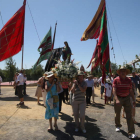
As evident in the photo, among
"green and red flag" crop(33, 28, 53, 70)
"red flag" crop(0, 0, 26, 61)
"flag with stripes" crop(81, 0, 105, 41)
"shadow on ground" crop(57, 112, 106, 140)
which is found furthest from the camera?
"green and red flag" crop(33, 28, 53, 70)

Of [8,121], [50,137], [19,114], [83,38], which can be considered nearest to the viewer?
[50,137]

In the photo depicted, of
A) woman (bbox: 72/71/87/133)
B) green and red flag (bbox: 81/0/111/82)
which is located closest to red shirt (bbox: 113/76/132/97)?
woman (bbox: 72/71/87/133)

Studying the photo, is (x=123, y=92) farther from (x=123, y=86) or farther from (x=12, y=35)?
(x=12, y=35)

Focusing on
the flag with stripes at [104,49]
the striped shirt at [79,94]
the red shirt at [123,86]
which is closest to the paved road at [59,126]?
the striped shirt at [79,94]

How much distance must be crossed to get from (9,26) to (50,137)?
27.2 ft

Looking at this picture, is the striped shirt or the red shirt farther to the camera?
the striped shirt

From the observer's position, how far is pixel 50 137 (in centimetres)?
401

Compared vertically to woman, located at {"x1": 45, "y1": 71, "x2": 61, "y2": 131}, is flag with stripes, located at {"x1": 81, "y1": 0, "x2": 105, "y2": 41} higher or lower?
higher

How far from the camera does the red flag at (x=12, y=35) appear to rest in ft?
32.0

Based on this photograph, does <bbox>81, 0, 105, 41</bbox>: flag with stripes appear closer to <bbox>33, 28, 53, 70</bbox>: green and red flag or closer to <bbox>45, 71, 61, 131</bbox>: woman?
<bbox>33, 28, 53, 70</bbox>: green and red flag

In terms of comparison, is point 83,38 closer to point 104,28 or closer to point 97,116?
point 104,28

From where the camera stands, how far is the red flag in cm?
977

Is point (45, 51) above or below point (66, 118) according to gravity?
above

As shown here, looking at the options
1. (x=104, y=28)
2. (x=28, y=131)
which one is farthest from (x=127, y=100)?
(x=104, y=28)
